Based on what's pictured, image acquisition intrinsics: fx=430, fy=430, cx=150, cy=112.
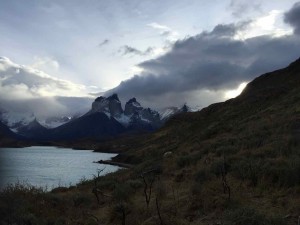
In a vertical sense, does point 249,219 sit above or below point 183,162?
below

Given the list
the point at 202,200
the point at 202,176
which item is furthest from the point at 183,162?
the point at 202,200

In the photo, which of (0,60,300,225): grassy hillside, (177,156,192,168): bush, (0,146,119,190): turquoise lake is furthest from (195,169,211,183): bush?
(0,146,119,190): turquoise lake

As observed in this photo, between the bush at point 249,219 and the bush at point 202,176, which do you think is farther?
the bush at point 202,176

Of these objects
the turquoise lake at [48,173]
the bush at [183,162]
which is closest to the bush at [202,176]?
the bush at [183,162]

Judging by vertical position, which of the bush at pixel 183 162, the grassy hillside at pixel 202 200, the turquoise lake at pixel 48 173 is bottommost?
the turquoise lake at pixel 48 173

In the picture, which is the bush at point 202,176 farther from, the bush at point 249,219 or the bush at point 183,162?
the bush at point 249,219

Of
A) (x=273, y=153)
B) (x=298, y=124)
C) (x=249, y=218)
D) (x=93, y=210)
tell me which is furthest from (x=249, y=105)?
(x=249, y=218)

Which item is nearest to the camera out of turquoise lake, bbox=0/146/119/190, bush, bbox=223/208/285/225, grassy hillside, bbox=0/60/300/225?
bush, bbox=223/208/285/225

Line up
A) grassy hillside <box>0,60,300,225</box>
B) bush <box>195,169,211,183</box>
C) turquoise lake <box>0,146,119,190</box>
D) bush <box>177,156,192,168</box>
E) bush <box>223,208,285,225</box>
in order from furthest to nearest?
turquoise lake <box>0,146,119,190</box>, bush <box>177,156,192,168</box>, bush <box>195,169,211,183</box>, grassy hillside <box>0,60,300,225</box>, bush <box>223,208,285,225</box>

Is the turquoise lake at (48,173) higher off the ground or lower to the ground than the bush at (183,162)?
lower

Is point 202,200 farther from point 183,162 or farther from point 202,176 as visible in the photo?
point 183,162

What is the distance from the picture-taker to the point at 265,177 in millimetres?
17344

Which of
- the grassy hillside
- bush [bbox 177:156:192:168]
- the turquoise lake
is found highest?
bush [bbox 177:156:192:168]

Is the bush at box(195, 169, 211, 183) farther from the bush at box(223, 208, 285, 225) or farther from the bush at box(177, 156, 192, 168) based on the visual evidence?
the bush at box(223, 208, 285, 225)
